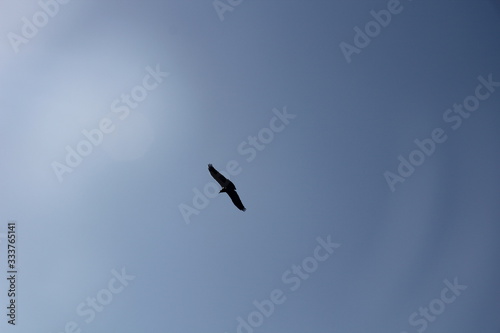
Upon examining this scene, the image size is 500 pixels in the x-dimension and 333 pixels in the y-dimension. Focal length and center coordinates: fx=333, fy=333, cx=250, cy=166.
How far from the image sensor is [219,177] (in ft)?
33.1

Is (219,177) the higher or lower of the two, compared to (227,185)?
higher

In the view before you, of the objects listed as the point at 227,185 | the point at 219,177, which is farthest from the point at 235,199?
the point at 219,177

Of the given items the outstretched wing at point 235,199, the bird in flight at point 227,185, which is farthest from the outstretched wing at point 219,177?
the outstretched wing at point 235,199

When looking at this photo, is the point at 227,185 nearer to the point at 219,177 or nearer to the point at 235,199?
the point at 219,177

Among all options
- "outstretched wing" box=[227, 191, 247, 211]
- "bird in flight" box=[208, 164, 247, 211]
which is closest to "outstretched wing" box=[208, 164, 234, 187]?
"bird in flight" box=[208, 164, 247, 211]

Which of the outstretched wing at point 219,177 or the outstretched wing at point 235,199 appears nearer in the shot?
the outstretched wing at point 219,177

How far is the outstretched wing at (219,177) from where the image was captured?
10.0 m

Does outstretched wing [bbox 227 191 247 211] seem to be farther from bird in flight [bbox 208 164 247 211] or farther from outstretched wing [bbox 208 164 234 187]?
outstretched wing [bbox 208 164 234 187]

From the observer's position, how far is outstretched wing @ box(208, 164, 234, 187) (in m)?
10.0

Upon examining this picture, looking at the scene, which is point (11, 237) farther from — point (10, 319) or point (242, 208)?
point (242, 208)

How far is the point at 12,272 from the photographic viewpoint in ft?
34.2

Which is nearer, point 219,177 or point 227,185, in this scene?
point 219,177

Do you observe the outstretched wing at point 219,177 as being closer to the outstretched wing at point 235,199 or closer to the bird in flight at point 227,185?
the bird in flight at point 227,185

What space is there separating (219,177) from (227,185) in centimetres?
36
